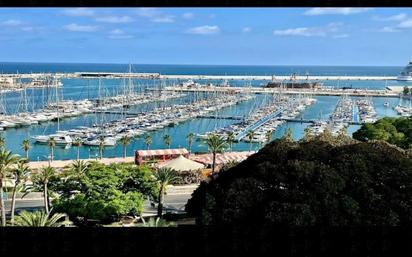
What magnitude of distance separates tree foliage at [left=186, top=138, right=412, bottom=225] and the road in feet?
28.9

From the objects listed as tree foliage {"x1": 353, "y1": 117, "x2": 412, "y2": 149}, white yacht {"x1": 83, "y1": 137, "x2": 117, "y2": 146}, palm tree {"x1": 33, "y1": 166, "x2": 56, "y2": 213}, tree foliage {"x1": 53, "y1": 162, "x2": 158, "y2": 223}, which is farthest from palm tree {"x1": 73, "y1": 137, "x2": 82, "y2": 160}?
tree foliage {"x1": 353, "y1": 117, "x2": 412, "y2": 149}

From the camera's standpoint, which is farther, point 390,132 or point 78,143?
point 78,143

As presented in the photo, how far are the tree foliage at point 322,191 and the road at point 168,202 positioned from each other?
8.80 metres

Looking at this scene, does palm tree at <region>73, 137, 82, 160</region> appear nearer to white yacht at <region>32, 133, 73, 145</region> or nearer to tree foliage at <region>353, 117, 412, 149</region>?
white yacht at <region>32, 133, 73, 145</region>

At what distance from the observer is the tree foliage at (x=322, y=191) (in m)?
10.3

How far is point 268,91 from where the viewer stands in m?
82.6

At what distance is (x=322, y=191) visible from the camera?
10.7 metres

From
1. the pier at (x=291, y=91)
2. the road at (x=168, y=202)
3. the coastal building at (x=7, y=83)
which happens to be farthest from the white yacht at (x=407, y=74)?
the road at (x=168, y=202)

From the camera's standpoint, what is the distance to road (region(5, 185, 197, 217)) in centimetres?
2047

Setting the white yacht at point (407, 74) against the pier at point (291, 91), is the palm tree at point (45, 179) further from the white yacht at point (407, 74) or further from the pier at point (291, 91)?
the white yacht at point (407, 74)

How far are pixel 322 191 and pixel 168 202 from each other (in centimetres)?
1184

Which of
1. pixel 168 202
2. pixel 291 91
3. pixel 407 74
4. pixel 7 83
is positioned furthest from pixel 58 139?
pixel 407 74

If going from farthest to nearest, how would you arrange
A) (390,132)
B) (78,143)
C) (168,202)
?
(78,143) < (390,132) < (168,202)

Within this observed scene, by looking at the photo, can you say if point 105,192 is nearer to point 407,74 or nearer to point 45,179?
point 45,179
